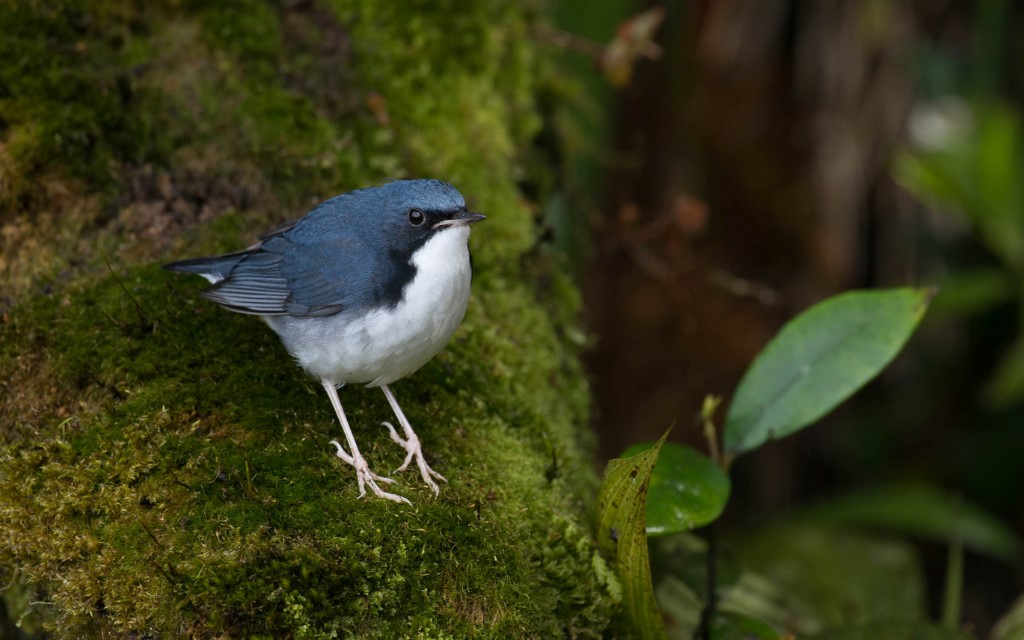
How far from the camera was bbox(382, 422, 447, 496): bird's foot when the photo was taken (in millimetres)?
2834

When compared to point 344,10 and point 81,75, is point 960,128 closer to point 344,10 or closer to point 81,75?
point 344,10

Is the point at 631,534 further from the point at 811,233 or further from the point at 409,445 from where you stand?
the point at 811,233

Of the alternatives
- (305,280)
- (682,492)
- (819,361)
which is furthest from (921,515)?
(305,280)

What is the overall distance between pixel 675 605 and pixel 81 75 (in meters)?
3.15

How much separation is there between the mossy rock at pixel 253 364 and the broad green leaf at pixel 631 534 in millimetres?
72

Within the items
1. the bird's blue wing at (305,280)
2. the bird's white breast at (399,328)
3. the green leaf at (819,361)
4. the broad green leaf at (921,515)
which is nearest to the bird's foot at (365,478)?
the bird's white breast at (399,328)

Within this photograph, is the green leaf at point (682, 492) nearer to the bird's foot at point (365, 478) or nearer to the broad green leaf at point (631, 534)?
the broad green leaf at point (631, 534)

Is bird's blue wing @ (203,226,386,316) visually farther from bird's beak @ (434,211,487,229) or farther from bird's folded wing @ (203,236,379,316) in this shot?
bird's beak @ (434,211,487,229)

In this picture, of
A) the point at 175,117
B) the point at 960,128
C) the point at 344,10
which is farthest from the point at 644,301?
the point at 175,117

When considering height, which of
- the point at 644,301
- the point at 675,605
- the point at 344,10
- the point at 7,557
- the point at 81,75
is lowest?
the point at 644,301

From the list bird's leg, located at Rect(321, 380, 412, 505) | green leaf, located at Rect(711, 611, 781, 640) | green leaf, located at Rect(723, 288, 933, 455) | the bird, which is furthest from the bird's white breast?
green leaf, located at Rect(711, 611, 781, 640)

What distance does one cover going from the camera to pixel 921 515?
577 cm

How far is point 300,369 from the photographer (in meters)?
3.19

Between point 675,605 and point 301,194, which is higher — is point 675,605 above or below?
below
